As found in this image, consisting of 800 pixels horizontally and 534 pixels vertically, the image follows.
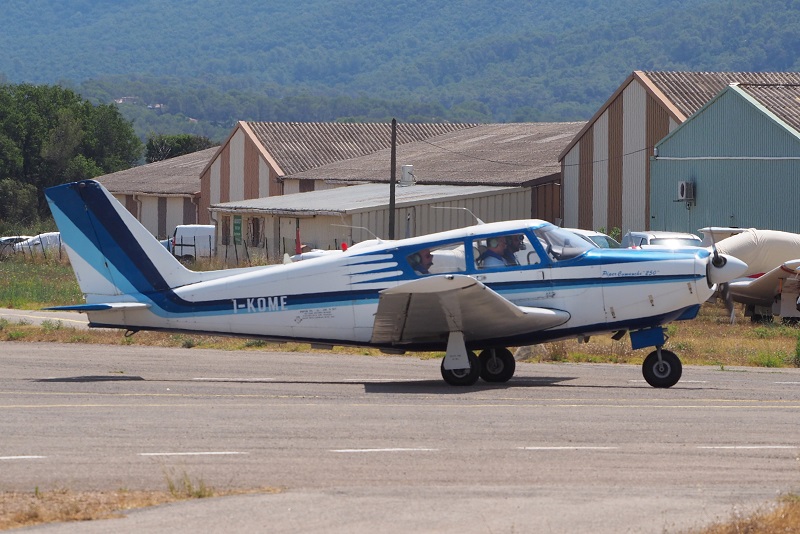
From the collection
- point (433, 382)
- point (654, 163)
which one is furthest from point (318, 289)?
point (654, 163)

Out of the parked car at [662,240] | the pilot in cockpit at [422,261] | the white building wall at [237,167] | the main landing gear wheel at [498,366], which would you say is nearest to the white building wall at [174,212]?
the white building wall at [237,167]

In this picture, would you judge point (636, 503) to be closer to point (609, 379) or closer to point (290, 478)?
point (290, 478)

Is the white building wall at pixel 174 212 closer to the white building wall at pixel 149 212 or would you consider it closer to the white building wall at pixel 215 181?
the white building wall at pixel 149 212

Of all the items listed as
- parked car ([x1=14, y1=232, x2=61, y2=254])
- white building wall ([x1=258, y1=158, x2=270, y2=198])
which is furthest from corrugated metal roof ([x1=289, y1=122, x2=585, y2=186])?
parked car ([x1=14, y1=232, x2=61, y2=254])

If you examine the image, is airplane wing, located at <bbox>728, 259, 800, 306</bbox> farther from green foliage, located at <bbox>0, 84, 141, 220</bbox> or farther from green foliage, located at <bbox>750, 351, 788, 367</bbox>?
green foliage, located at <bbox>0, 84, 141, 220</bbox>

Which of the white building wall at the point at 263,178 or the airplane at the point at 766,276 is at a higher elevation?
the white building wall at the point at 263,178

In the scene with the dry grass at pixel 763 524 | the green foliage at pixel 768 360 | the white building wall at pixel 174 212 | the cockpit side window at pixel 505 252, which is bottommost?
the green foliage at pixel 768 360

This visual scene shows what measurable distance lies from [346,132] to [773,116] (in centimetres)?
3392

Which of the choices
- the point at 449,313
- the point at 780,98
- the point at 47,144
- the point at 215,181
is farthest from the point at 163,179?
the point at 449,313

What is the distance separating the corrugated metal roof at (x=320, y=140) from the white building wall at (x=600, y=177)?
1886cm

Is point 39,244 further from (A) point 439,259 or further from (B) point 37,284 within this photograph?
(A) point 439,259

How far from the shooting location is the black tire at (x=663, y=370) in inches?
620

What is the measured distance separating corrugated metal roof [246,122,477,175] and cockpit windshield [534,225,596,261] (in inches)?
1829

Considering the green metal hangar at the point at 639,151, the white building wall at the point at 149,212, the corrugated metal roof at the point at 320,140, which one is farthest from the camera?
the white building wall at the point at 149,212
